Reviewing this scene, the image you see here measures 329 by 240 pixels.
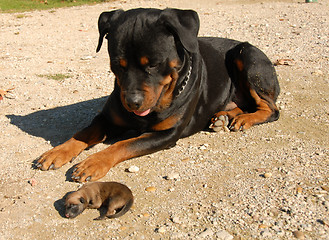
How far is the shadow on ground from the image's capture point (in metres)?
5.09

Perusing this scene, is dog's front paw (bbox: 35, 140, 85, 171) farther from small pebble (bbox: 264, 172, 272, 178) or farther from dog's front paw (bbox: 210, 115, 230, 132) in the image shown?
small pebble (bbox: 264, 172, 272, 178)

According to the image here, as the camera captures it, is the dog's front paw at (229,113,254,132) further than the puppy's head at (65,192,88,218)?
Yes

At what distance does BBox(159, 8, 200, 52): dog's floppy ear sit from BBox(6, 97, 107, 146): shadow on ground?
1.86 meters

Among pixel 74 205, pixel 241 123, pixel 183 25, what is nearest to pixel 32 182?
pixel 74 205

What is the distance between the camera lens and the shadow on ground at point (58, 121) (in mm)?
5094

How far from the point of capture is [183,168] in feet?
13.8

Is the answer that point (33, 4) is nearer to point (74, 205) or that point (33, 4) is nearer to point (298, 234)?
point (74, 205)

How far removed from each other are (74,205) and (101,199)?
10.4 inches

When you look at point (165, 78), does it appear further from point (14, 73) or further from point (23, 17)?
point (23, 17)

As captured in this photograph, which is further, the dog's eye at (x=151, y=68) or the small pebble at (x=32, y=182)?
the dog's eye at (x=151, y=68)

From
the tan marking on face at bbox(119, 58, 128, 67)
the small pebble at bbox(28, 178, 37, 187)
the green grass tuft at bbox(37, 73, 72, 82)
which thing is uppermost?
the tan marking on face at bbox(119, 58, 128, 67)

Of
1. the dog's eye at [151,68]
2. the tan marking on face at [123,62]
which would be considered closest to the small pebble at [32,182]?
the tan marking on face at [123,62]

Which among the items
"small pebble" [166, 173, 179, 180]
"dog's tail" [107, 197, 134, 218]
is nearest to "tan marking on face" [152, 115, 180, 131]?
"small pebble" [166, 173, 179, 180]

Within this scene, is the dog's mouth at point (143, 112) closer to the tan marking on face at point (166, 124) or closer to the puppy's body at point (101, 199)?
the tan marking on face at point (166, 124)
